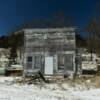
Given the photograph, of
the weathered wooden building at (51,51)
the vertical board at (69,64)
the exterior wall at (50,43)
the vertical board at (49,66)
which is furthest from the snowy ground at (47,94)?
the exterior wall at (50,43)

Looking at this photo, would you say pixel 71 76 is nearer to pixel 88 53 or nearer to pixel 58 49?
pixel 58 49

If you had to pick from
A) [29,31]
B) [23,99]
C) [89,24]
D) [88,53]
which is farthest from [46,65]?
[88,53]

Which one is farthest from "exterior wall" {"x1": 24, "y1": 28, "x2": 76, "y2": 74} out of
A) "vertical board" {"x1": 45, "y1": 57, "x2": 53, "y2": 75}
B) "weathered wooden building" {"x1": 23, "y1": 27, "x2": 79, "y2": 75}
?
"vertical board" {"x1": 45, "y1": 57, "x2": 53, "y2": 75}

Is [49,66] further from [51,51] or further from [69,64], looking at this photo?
[69,64]

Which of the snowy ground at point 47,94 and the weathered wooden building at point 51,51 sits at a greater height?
the weathered wooden building at point 51,51

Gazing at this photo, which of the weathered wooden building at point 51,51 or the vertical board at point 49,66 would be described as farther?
the vertical board at point 49,66

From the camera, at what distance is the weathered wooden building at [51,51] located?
2822 cm

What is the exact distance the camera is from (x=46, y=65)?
28.7 meters

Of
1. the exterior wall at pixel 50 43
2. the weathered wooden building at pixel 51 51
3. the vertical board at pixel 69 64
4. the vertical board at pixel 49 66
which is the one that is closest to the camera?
the vertical board at pixel 69 64

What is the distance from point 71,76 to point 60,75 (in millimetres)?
1219

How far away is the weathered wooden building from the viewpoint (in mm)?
28219

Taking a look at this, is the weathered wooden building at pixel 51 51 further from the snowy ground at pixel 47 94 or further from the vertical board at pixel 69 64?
the snowy ground at pixel 47 94

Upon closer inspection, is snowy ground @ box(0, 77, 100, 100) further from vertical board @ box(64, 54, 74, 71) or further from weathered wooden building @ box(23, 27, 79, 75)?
weathered wooden building @ box(23, 27, 79, 75)

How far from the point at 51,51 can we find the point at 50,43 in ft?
2.84
